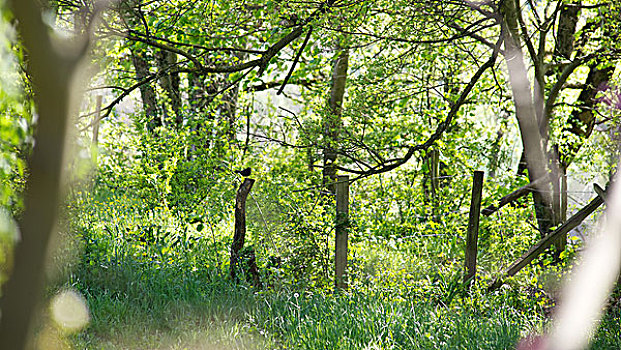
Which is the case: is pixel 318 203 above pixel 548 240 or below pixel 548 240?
above

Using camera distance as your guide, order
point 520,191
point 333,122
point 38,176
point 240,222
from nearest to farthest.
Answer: point 38,176
point 240,222
point 333,122
point 520,191

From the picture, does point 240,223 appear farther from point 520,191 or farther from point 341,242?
point 520,191

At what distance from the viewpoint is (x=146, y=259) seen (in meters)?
5.03

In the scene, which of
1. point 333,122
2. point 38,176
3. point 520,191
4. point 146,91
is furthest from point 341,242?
point 146,91

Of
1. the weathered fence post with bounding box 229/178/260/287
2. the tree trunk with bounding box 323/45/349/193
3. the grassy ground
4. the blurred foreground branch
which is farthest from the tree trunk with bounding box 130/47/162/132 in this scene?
the blurred foreground branch

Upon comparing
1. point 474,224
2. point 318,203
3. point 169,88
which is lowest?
point 474,224

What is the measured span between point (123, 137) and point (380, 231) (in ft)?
12.4

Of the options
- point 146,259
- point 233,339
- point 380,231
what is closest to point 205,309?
point 233,339

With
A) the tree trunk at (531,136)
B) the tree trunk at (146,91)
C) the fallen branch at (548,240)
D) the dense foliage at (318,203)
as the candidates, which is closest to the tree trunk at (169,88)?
the tree trunk at (146,91)

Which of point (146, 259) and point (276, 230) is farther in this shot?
point (276, 230)

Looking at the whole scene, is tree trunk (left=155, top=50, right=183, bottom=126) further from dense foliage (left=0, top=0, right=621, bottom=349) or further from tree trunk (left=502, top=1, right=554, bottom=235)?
tree trunk (left=502, top=1, right=554, bottom=235)

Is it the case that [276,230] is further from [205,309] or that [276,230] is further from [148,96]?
[148,96]

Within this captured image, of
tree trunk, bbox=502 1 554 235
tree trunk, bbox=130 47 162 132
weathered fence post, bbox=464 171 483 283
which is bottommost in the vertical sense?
weathered fence post, bbox=464 171 483 283

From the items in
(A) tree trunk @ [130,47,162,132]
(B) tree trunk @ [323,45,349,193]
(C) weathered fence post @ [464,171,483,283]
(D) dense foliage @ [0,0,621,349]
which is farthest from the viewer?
(A) tree trunk @ [130,47,162,132]
